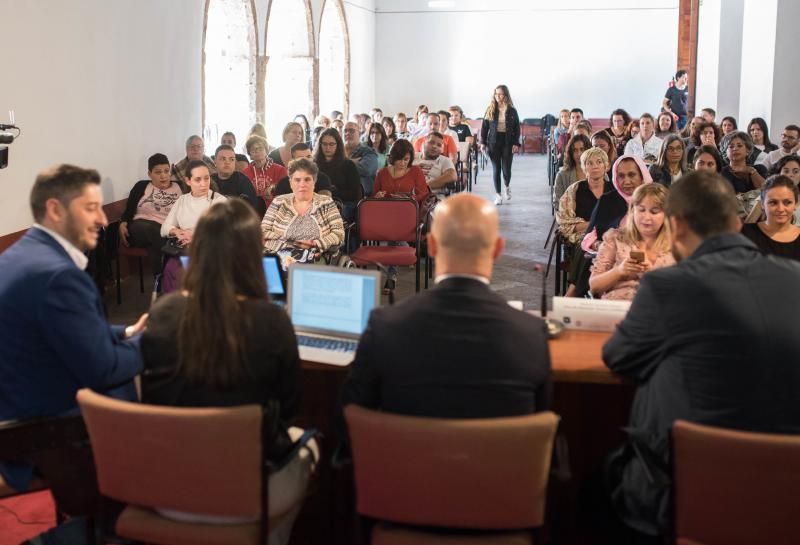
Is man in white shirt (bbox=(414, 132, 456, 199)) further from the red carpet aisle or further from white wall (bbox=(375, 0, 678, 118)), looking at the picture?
white wall (bbox=(375, 0, 678, 118))

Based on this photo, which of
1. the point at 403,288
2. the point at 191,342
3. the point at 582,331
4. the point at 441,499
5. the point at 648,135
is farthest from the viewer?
the point at 648,135

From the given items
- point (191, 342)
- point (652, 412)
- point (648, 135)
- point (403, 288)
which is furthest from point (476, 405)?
point (648, 135)

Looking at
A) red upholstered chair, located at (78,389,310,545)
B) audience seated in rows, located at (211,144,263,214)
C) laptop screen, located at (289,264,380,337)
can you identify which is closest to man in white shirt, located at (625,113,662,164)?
audience seated in rows, located at (211,144,263,214)

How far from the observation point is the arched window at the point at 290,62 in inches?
558

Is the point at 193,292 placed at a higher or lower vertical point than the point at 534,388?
higher

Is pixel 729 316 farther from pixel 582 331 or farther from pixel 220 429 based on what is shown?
pixel 220 429

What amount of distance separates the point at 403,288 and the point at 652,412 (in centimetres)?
477

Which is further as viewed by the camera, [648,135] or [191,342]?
[648,135]

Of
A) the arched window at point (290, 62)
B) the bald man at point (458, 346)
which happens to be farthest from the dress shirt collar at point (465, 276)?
the arched window at point (290, 62)

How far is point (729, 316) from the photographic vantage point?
206 centimetres

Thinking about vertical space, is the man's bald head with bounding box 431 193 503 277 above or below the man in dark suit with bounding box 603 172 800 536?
above

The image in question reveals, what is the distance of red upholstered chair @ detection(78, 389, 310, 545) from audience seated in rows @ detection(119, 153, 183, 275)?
4328 mm

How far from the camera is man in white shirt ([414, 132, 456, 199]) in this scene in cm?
859

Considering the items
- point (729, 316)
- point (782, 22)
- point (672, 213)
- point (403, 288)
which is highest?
point (782, 22)
